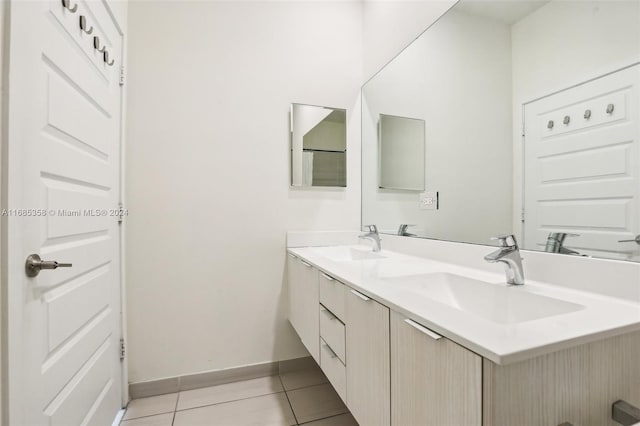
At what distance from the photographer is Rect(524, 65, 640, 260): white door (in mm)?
812

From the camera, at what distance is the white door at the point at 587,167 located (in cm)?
81

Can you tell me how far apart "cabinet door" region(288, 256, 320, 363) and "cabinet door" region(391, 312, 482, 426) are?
2.11 ft

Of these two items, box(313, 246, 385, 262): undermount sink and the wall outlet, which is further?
box(313, 246, 385, 262): undermount sink

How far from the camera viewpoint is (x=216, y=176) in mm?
1851

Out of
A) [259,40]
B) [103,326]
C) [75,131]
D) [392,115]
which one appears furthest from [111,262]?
[392,115]

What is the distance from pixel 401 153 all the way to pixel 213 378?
6.05 feet

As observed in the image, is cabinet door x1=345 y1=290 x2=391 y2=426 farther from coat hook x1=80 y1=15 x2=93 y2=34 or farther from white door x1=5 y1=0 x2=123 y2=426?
coat hook x1=80 y1=15 x2=93 y2=34

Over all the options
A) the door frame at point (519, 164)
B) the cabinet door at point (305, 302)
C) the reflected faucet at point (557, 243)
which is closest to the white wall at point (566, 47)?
the door frame at point (519, 164)

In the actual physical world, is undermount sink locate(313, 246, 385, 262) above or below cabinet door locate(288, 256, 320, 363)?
above

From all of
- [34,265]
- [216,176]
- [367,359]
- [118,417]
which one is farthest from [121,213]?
[367,359]

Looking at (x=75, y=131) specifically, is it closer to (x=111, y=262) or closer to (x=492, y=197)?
(x=111, y=262)

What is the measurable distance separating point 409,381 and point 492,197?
0.84 m

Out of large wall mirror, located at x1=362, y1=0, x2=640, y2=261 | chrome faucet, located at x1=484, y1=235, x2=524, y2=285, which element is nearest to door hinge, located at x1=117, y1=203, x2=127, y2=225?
large wall mirror, located at x1=362, y1=0, x2=640, y2=261

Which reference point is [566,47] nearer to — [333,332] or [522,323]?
[522,323]
